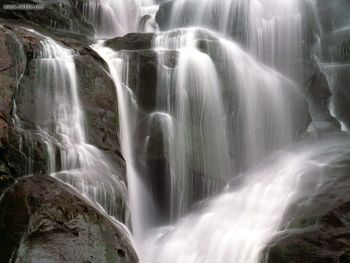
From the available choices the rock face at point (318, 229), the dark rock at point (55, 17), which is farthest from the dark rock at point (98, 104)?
the dark rock at point (55, 17)

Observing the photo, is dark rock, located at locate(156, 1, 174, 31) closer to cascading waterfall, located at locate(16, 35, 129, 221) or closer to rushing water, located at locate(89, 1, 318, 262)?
rushing water, located at locate(89, 1, 318, 262)

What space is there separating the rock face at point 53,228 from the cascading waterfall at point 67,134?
0.74 meters

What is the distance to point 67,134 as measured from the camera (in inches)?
365

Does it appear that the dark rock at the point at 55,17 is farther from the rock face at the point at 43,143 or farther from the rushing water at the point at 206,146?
the rock face at the point at 43,143

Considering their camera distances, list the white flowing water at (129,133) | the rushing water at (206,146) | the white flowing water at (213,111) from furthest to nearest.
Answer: the white flowing water at (213,111), the white flowing water at (129,133), the rushing water at (206,146)

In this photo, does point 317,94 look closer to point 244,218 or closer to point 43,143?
point 244,218

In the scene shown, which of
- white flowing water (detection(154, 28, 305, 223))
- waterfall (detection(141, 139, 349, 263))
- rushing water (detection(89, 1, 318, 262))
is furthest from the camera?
white flowing water (detection(154, 28, 305, 223))

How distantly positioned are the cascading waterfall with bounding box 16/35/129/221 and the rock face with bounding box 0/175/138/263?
2.42 ft

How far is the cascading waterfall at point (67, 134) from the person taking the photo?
841 centimetres

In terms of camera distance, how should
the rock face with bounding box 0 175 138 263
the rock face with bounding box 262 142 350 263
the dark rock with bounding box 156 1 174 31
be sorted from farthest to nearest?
1. the dark rock with bounding box 156 1 174 31
2. the rock face with bounding box 262 142 350 263
3. the rock face with bounding box 0 175 138 263

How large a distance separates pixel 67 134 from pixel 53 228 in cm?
261

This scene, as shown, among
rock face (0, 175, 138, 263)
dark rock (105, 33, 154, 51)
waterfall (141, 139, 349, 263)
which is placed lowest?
waterfall (141, 139, 349, 263)

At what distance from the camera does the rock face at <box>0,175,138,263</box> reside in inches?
265

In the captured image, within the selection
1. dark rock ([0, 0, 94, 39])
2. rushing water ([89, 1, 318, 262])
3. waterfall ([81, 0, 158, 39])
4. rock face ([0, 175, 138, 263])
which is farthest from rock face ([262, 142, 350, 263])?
waterfall ([81, 0, 158, 39])
